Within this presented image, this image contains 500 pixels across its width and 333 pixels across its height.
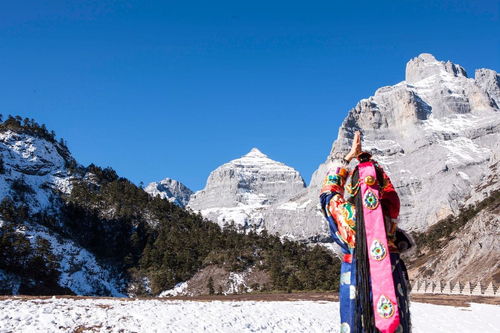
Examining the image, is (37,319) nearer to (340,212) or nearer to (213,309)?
(213,309)

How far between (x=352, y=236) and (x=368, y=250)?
217mm

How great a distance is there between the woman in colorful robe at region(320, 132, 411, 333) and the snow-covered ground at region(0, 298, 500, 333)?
1260 centimetres

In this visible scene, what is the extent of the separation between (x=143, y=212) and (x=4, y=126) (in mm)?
34834

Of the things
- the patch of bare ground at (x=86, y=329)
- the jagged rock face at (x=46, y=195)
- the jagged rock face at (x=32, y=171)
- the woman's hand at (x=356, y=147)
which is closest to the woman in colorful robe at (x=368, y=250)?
the woman's hand at (x=356, y=147)

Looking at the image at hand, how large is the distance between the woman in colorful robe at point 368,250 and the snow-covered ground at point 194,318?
1260cm

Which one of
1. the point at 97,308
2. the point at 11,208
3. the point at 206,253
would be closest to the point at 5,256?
the point at 11,208

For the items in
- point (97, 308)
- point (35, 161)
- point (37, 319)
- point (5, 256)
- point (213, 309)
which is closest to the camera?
point (37, 319)

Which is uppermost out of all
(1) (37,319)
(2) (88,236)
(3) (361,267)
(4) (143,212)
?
(4) (143,212)

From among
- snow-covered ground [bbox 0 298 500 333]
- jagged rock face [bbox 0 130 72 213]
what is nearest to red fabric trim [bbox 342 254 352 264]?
snow-covered ground [bbox 0 298 500 333]

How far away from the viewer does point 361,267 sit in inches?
138

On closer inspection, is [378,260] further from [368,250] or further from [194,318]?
[194,318]

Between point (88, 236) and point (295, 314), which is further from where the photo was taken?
point (88, 236)

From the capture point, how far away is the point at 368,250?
3.50m

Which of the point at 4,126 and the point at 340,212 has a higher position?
the point at 4,126
